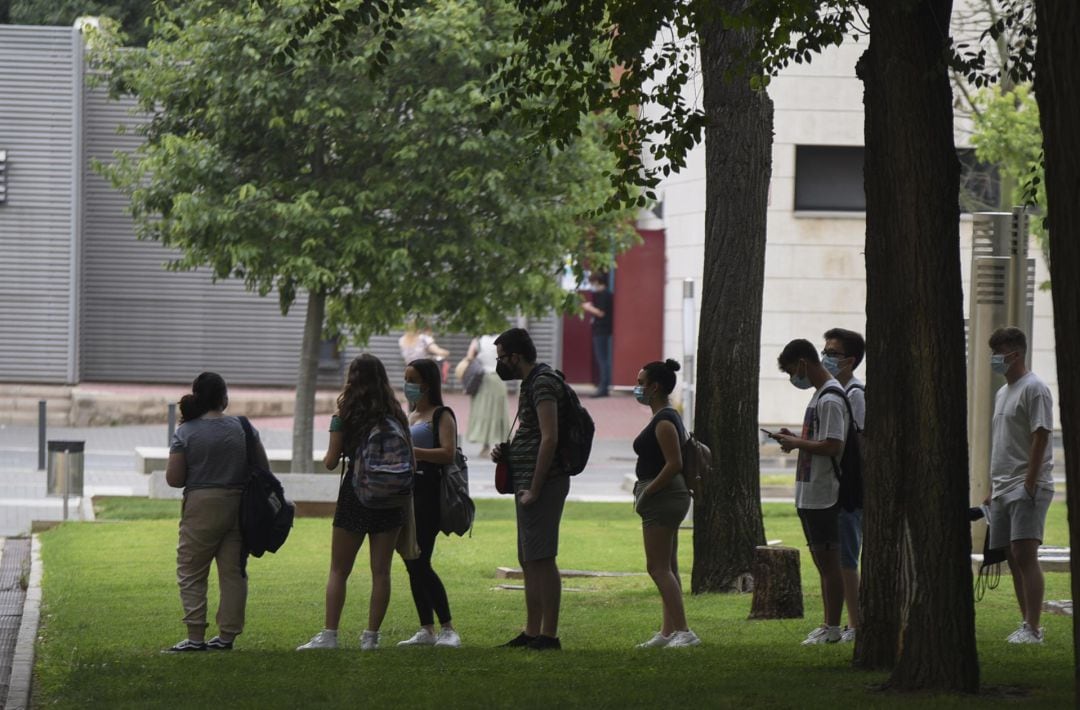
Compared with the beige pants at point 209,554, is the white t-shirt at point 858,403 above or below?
above

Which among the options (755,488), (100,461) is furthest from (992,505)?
(100,461)

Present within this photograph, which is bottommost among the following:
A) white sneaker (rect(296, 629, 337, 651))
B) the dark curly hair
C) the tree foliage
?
white sneaker (rect(296, 629, 337, 651))

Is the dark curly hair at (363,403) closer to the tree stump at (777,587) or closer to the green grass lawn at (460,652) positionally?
the green grass lawn at (460,652)

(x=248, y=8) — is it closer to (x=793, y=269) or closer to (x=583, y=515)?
(x=583, y=515)

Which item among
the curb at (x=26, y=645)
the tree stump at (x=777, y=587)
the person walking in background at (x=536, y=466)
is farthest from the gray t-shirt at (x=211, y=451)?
the tree stump at (x=777, y=587)

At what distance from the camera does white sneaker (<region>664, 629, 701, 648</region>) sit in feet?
32.3

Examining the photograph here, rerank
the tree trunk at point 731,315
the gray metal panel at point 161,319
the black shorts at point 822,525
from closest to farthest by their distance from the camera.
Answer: the black shorts at point 822,525 → the tree trunk at point 731,315 → the gray metal panel at point 161,319

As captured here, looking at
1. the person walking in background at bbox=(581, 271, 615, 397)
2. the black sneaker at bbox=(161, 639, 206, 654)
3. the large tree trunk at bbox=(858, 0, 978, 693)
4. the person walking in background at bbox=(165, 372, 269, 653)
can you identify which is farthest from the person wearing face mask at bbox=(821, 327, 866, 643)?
the person walking in background at bbox=(581, 271, 615, 397)

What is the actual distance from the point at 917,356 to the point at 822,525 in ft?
6.63

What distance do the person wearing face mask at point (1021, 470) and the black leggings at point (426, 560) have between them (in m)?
3.01

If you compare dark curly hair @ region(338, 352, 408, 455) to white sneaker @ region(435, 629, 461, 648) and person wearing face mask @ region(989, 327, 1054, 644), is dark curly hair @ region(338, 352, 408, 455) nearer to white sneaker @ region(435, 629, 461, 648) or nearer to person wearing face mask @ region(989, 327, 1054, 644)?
white sneaker @ region(435, 629, 461, 648)

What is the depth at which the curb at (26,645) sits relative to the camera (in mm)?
8555

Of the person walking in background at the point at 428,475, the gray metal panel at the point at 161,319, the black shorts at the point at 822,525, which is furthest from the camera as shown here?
the gray metal panel at the point at 161,319

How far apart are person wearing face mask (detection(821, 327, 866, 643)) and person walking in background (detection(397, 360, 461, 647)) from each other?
2.09 m
